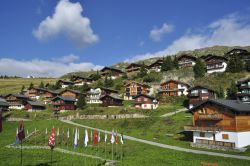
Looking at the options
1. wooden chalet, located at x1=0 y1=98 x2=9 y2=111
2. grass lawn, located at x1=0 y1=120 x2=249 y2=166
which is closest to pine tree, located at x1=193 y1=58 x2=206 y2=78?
grass lawn, located at x1=0 y1=120 x2=249 y2=166

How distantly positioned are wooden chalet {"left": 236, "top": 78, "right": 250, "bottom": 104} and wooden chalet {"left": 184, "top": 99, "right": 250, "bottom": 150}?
1388 inches

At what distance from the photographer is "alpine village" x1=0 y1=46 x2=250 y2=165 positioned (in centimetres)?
4622

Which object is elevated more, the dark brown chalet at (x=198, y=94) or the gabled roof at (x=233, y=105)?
the dark brown chalet at (x=198, y=94)

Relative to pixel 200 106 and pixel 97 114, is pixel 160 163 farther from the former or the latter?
pixel 97 114

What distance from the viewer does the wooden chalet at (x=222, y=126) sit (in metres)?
47.4

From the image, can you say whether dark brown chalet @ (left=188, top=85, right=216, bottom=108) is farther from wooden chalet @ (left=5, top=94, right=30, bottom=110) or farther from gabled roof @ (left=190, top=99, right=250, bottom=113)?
wooden chalet @ (left=5, top=94, right=30, bottom=110)

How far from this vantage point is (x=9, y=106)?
380ft

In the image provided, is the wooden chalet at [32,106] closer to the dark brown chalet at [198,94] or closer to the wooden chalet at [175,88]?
the wooden chalet at [175,88]

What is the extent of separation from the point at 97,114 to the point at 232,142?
158 feet

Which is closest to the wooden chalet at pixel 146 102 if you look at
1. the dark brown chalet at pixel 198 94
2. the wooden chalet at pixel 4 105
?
the dark brown chalet at pixel 198 94

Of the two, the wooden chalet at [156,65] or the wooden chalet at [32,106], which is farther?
the wooden chalet at [156,65]

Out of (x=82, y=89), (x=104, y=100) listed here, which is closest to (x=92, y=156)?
(x=104, y=100)

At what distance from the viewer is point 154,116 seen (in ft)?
259

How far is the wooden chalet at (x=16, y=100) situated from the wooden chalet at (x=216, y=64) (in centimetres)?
8060
